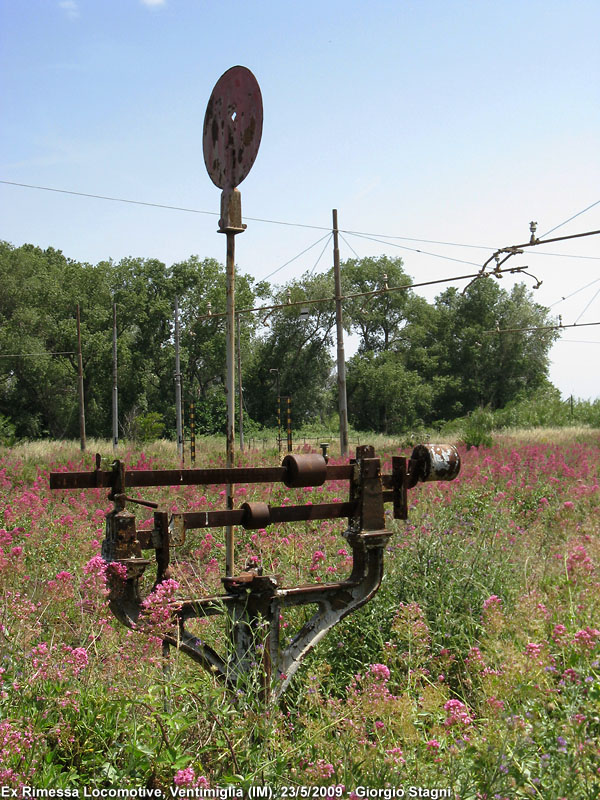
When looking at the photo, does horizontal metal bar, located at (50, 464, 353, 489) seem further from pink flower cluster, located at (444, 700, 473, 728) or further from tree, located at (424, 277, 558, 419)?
tree, located at (424, 277, 558, 419)

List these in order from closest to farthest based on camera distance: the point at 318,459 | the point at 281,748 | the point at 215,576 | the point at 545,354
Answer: the point at 281,748 < the point at 318,459 < the point at 215,576 < the point at 545,354

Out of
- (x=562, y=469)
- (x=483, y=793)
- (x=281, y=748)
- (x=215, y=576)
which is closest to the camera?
(x=483, y=793)

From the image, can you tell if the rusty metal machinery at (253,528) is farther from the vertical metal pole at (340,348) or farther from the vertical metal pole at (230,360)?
the vertical metal pole at (340,348)

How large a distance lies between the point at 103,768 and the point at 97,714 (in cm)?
32

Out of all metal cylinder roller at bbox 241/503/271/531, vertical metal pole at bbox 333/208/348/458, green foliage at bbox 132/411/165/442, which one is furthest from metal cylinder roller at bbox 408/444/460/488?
green foliage at bbox 132/411/165/442

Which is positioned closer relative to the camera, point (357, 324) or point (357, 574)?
point (357, 574)

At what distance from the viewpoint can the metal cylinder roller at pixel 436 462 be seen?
3605 millimetres

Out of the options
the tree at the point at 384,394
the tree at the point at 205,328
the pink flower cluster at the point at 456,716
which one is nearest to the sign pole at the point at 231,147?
the pink flower cluster at the point at 456,716

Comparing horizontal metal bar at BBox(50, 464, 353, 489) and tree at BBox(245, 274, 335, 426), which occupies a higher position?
tree at BBox(245, 274, 335, 426)

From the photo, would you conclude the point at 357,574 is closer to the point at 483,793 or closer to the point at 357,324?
the point at 483,793

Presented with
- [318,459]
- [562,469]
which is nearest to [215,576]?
[318,459]

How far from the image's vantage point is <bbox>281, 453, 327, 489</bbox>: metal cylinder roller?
3.30 m

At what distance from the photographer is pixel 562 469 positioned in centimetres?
1077

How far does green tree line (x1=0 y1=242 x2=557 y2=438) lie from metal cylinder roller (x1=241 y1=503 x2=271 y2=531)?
3501 cm
